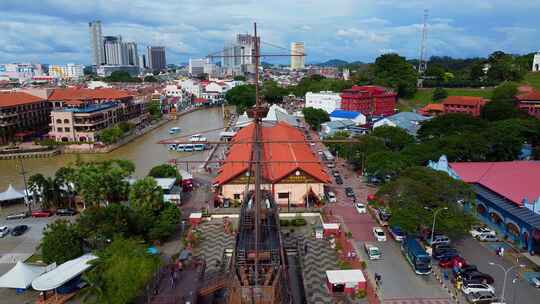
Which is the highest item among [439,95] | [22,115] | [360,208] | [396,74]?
[396,74]

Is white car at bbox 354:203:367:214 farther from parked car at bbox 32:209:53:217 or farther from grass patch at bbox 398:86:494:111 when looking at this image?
grass patch at bbox 398:86:494:111

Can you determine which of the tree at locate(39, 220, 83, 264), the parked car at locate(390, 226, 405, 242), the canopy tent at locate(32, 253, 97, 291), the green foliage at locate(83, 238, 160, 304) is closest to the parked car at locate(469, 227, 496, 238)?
the parked car at locate(390, 226, 405, 242)

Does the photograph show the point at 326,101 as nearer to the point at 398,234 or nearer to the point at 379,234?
the point at 379,234

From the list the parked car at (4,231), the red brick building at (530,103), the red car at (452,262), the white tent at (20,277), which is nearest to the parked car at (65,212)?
the parked car at (4,231)

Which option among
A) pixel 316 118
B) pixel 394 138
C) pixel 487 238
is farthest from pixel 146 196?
pixel 316 118

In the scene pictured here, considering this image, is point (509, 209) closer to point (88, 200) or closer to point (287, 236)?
point (287, 236)
